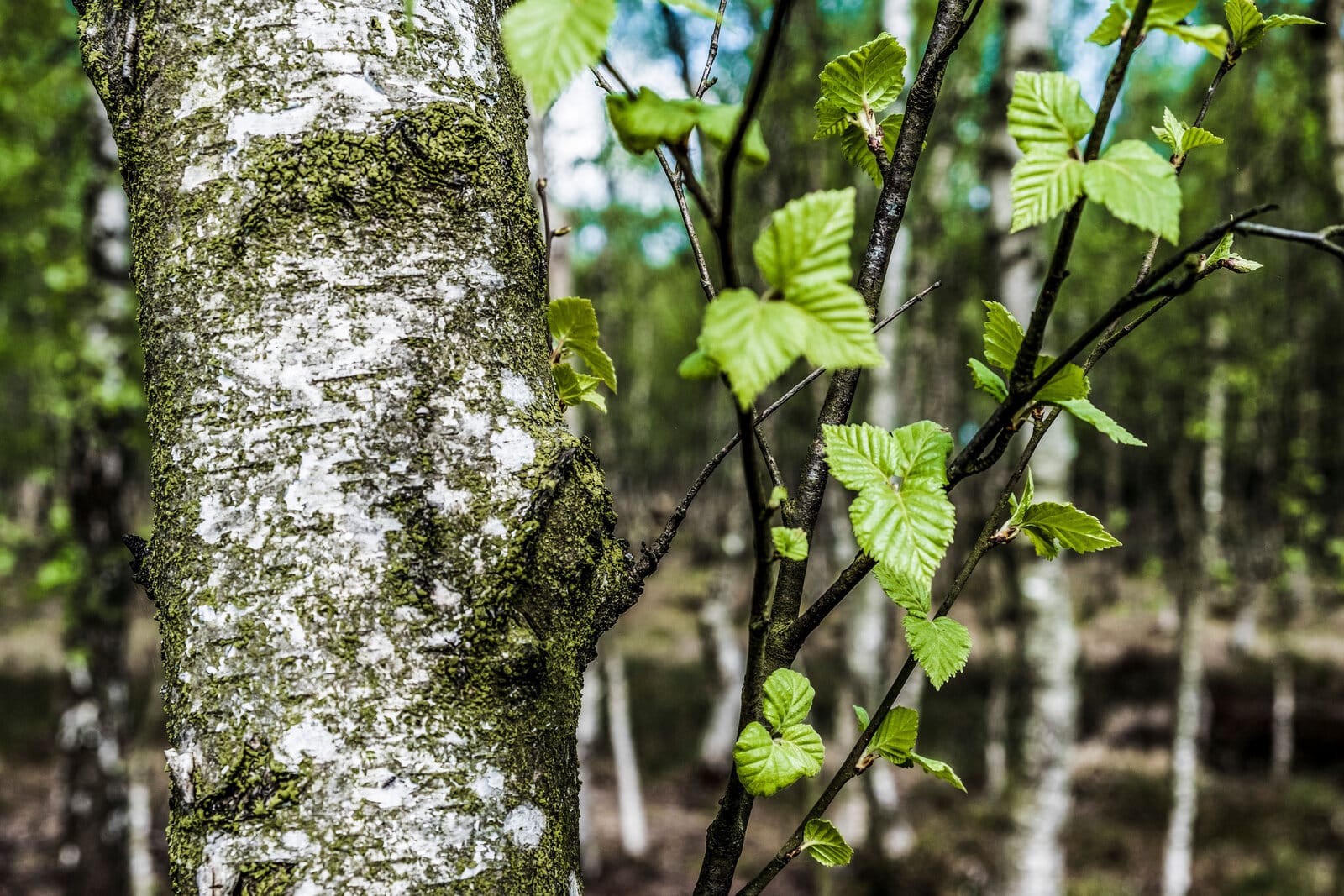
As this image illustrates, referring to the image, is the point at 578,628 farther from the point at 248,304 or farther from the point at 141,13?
the point at 141,13

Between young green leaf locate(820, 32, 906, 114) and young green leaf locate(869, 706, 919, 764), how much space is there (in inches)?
26.8

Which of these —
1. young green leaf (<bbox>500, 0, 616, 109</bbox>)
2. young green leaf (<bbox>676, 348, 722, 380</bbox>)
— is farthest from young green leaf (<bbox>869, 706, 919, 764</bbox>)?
young green leaf (<bbox>500, 0, 616, 109</bbox>)

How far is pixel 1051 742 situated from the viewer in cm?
411

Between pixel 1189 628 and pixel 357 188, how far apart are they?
27.3 feet

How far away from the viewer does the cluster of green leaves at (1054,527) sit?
0.82 metres

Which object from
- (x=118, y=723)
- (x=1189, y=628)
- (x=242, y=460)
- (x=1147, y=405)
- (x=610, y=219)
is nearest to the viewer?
(x=242, y=460)

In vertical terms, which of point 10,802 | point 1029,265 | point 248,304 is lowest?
point 10,802

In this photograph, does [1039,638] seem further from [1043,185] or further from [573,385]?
[1043,185]

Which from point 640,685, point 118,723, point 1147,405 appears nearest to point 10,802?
point 118,723

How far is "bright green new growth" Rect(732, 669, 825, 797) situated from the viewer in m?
0.72

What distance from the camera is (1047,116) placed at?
0.64 metres

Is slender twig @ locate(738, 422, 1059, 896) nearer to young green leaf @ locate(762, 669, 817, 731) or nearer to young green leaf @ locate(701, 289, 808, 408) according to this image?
young green leaf @ locate(762, 669, 817, 731)

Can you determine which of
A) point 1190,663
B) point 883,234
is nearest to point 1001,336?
point 883,234

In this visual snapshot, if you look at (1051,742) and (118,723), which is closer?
(1051,742)
